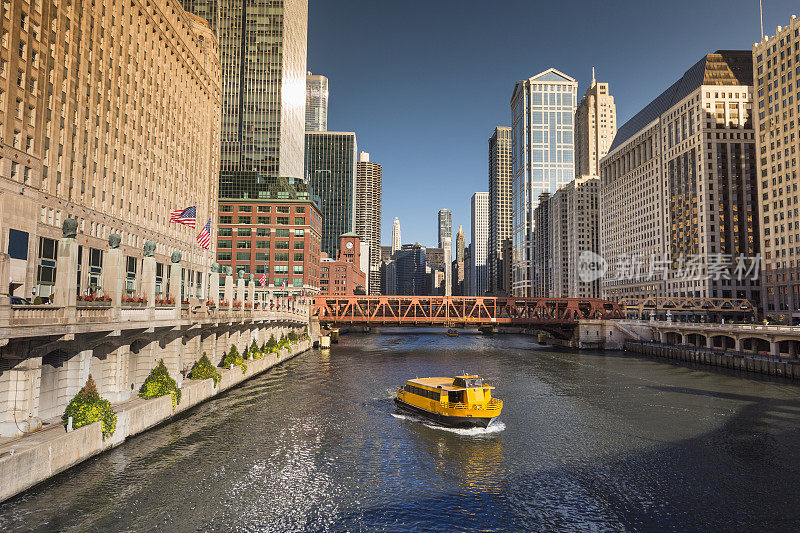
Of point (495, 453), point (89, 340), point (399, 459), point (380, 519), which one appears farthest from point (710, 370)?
point (89, 340)

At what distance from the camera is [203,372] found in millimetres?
56156

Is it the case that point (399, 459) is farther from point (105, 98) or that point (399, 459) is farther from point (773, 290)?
point (773, 290)

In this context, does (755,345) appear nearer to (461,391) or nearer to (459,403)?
(461,391)

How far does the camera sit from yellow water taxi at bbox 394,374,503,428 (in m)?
46.2

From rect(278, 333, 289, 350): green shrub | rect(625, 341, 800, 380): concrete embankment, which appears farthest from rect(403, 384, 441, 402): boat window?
rect(625, 341, 800, 380): concrete embankment

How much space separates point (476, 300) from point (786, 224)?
81893 mm

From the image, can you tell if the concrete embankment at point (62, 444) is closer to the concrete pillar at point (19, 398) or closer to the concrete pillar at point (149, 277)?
the concrete pillar at point (19, 398)

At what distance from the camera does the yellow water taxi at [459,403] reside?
152ft

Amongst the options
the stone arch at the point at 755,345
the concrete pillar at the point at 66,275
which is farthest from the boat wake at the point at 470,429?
the stone arch at the point at 755,345

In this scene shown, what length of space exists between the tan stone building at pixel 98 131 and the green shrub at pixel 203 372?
22834 mm

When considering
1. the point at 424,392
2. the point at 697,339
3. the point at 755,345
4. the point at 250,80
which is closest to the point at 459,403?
the point at 424,392

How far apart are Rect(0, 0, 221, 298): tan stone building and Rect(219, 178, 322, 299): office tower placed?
38.1m

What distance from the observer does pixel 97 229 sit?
79.7m

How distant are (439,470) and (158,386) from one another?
2468 centimetres
